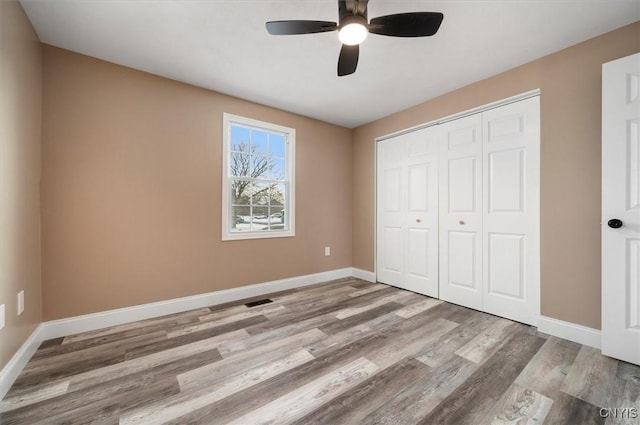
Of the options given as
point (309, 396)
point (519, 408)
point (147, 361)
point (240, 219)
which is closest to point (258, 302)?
point (240, 219)

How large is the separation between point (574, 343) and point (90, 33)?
471 centimetres

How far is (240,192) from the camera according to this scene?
3.30 meters

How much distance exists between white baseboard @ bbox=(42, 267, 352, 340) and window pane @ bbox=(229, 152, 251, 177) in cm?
145

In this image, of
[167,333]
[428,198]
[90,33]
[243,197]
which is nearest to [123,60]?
[90,33]

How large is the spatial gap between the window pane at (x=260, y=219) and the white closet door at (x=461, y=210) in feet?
7.45

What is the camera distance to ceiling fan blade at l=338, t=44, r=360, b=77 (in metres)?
1.85

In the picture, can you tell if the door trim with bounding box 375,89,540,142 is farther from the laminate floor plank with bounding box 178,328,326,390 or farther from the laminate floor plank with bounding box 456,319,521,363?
the laminate floor plank with bounding box 178,328,326,390

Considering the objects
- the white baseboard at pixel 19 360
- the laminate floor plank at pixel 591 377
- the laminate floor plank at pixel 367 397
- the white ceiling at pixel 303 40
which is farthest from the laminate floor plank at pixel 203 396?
the white ceiling at pixel 303 40

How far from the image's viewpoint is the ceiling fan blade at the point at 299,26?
1.62 meters

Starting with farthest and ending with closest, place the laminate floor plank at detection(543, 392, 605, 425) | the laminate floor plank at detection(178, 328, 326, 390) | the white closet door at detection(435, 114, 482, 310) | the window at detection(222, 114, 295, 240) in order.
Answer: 1. the window at detection(222, 114, 295, 240)
2. the white closet door at detection(435, 114, 482, 310)
3. the laminate floor plank at detection(178, 328, 326, 390)
4. the laminate floor plank at detection(543, 392, 605, 425)

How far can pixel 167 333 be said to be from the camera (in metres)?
2.30

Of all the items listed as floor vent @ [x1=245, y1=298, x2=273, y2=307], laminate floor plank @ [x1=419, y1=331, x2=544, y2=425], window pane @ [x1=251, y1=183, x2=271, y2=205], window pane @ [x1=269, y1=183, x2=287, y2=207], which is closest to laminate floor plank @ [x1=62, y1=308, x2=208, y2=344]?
floor vent @ [x1=245, y1=298, x2=273, y2=307]

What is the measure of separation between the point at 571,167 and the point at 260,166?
10.6 feet

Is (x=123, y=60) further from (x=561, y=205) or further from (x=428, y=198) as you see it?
(x=561, y=205)
